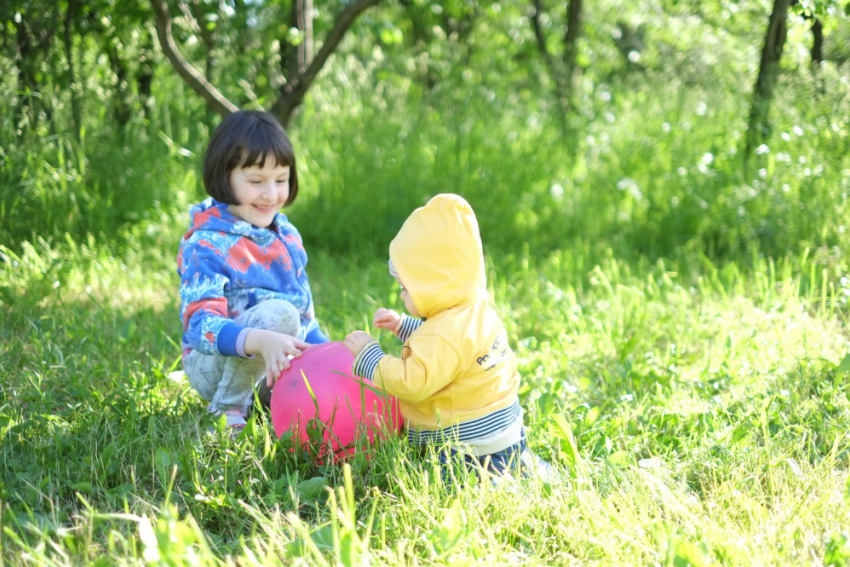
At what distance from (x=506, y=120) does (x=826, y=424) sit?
4086mm

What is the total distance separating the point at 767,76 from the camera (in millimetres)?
4887

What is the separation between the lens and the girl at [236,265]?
269 centimetres

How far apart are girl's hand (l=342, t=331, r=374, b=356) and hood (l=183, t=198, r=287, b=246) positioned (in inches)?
28.8

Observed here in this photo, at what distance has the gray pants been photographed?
2699mm

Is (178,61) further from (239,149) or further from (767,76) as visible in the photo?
(767,76)

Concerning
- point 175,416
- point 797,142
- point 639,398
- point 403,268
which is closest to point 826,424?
point 639,398

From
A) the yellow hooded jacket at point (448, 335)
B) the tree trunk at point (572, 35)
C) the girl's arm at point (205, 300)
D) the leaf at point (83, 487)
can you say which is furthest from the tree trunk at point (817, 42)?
the leaf at point (83, 487)

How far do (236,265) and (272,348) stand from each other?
1.60 feet

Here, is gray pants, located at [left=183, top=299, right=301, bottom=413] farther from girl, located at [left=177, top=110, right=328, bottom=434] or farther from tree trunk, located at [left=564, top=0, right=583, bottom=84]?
tree trunk, located at [left=564, top=0, right=583, bottom=84]

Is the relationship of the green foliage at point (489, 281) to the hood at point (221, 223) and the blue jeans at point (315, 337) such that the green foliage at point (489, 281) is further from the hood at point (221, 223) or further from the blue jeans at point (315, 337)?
the hood at point (221, 223)

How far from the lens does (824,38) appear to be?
186 inches

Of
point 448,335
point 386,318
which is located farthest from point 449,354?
point 386,318

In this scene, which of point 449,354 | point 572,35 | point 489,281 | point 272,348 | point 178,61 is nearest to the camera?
point 449,354

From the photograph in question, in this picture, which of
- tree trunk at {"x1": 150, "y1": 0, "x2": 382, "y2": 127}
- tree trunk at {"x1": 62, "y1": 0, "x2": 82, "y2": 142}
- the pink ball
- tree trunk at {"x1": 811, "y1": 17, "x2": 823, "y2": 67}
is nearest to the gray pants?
the pink ball
